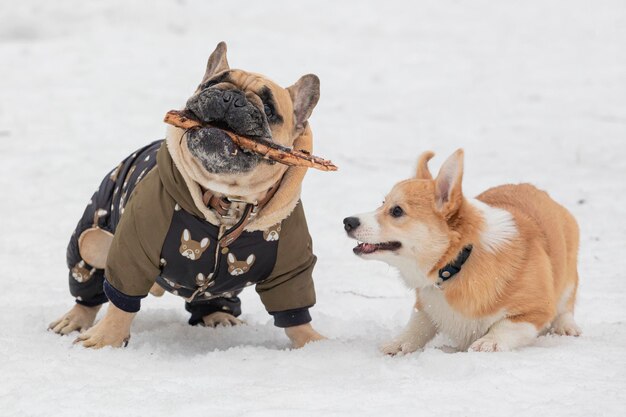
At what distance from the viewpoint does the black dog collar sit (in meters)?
3.96

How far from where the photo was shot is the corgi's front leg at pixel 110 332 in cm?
412

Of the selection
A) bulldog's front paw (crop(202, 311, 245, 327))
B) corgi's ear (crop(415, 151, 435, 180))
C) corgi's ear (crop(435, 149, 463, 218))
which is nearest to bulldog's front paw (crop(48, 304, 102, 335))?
bulldog's front paw (crop(202, 311, 245, 327))

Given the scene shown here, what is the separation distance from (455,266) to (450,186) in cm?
36

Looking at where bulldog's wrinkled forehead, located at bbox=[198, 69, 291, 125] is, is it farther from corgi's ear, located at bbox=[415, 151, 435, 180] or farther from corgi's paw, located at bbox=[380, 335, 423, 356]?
corgi's paw, located at bbox=[380, 335, 423, 356]

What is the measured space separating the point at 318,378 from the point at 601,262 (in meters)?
3.17

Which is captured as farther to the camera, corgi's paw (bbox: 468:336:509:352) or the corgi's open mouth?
the corgi's open mouth

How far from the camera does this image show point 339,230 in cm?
695

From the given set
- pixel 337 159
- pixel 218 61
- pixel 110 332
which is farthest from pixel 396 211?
pixel 337 159

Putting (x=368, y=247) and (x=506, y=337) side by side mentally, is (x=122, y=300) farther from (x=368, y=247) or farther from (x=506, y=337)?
(x=506, y=337)

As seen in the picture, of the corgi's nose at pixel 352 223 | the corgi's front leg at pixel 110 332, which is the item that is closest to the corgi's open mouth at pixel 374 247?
the corgi's nose at pixel 352 223

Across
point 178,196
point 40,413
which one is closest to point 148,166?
point 178,196

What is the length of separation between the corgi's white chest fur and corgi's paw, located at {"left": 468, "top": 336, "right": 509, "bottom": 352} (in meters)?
0.15

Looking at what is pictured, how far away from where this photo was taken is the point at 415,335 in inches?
162

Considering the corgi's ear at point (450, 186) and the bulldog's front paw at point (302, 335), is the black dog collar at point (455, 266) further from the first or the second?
the bulldog's front paw at point (302, 335)
